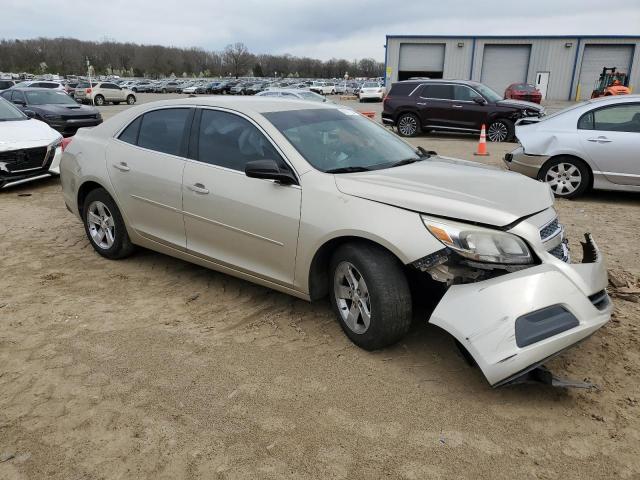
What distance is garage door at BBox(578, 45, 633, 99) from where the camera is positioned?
36.5 meters

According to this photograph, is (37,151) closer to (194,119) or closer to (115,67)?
(194,119)

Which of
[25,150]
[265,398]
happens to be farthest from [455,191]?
[25,150]

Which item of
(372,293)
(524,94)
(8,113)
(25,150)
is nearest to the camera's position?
(372,293)

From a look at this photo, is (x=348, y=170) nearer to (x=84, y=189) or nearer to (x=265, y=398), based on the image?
(x=265, y=398)

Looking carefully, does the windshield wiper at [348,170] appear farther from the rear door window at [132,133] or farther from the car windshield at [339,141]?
the rear door window at [132,133]

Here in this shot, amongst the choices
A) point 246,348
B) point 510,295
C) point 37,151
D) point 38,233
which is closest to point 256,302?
point 246,348

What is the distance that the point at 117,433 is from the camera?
2684 millimetres

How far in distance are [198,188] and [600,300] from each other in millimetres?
2891

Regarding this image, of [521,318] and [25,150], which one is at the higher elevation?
→ [521,318]

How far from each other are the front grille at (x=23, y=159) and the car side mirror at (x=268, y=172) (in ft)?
21.1

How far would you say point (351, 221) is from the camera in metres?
3.24

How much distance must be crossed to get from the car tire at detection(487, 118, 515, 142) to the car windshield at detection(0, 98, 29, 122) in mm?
12169

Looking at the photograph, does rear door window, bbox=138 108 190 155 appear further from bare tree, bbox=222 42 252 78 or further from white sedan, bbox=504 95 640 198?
bare tree, bbox=222 42 252 78

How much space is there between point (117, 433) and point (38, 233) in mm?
4342
